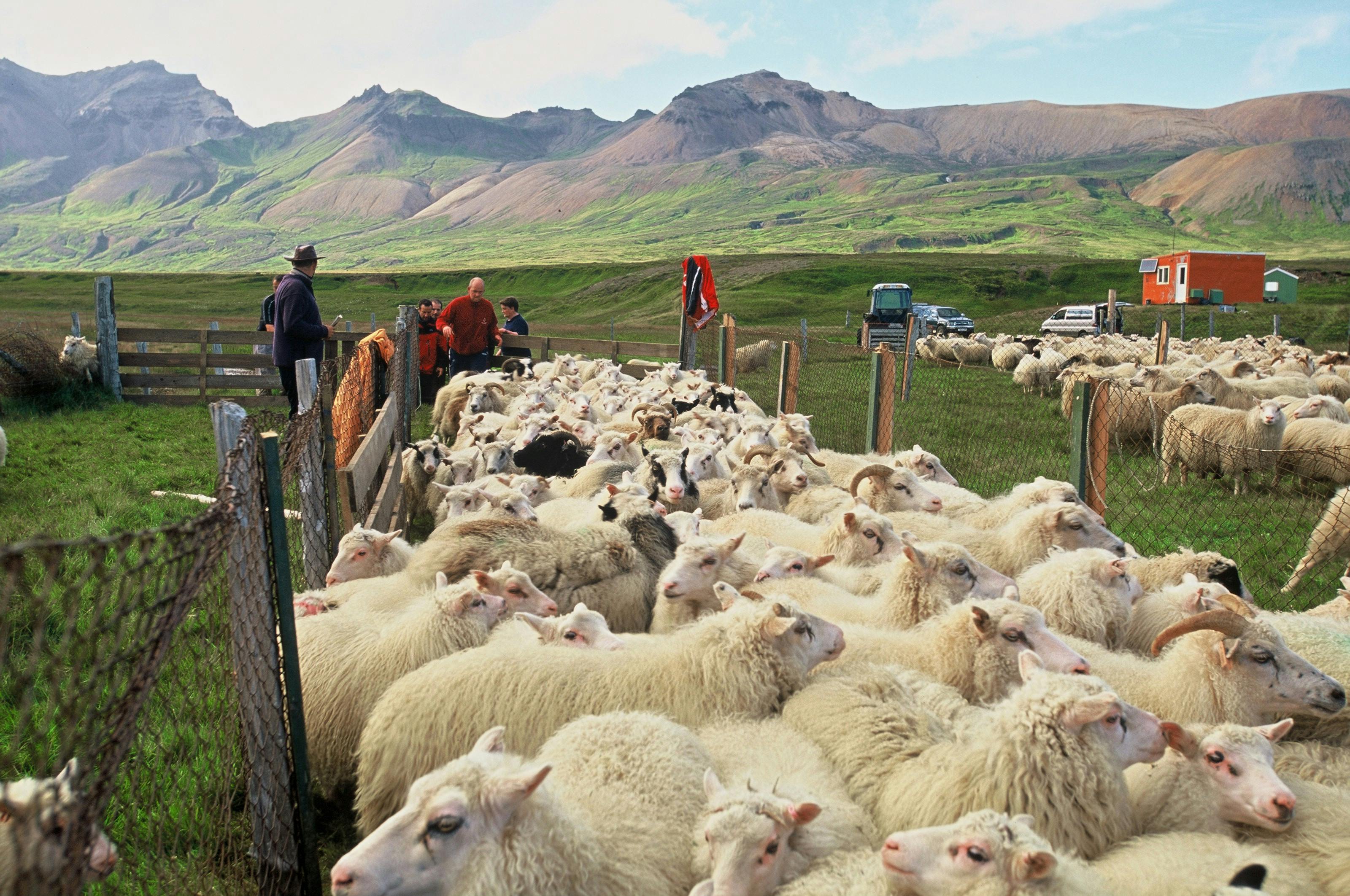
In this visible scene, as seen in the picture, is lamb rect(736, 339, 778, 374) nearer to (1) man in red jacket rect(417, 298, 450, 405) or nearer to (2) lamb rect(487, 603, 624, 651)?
(1) man in red jacket rect(417, 298, 450, 405)

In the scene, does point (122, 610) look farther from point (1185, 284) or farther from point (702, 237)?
point (702, 237)

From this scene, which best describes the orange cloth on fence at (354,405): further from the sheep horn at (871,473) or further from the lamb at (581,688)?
the sheep horn at (871,473)

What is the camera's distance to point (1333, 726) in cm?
404

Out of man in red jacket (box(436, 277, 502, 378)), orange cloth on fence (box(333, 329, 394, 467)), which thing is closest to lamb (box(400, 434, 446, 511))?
orange cloth on fence (box(333, 329, 394, 467))

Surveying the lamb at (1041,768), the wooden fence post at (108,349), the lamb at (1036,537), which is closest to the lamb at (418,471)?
the lamb at (1036,537)

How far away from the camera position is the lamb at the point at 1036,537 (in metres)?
5.77

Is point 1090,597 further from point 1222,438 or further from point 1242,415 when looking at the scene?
point 1242,415

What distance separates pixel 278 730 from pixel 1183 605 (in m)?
4.26

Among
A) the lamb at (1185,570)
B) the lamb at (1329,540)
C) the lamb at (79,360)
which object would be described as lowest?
the lamb at (1329,540)

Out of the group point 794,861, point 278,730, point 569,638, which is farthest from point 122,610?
point 569,638

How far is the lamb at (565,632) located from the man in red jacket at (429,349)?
12.1 m

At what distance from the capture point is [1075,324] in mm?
41000

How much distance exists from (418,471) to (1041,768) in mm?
6754

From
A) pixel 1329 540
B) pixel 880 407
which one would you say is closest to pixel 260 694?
pixel 1329 540
